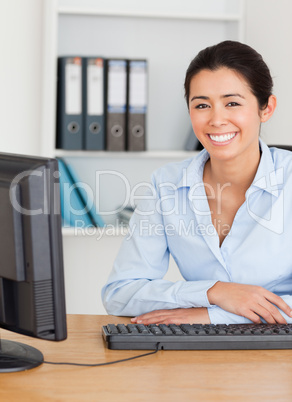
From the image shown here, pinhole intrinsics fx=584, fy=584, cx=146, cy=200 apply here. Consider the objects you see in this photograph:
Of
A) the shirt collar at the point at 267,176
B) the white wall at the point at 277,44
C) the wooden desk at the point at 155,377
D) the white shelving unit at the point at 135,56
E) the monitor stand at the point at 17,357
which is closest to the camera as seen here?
the wooden desk at the point at 155,377

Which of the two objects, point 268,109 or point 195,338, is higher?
point 268,109

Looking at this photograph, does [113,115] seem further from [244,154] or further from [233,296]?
[233,296]

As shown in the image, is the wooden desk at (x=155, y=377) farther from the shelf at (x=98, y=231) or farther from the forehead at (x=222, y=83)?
the shelf at (x=98, y=231)

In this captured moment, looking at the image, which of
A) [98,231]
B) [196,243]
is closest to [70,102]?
[98,231]

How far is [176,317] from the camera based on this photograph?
4.56ft

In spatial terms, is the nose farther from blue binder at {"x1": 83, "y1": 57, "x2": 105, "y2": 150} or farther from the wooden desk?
blue binder at {"x1": 83, "y1": 57, "x2": 105, "y2": 150}

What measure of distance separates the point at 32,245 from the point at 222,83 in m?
0.86

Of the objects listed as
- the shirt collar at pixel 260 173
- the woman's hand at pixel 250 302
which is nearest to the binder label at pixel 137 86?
the shirt collar at pixel 260 173

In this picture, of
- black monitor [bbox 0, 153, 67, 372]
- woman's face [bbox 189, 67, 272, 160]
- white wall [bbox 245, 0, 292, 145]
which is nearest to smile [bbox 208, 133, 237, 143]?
woman's face [bbox 189, 67, 272, 160]

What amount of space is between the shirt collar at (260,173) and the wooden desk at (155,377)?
0.58 meters

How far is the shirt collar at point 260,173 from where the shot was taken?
1.63m

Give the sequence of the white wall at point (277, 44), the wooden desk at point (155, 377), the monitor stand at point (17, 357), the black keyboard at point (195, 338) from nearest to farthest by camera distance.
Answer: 1. the wooden desk at point (155, 377)
2. the monitor stand at point (17, 357)
3. the black keyboard at point (195, 338)
4. the white wall at point (277, 44)

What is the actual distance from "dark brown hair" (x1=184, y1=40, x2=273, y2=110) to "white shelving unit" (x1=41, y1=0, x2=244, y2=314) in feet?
3.63

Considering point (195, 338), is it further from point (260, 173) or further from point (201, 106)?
point (201, 106)
